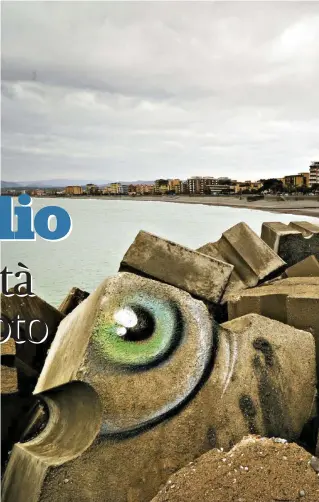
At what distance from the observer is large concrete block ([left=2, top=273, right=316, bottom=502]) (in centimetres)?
209

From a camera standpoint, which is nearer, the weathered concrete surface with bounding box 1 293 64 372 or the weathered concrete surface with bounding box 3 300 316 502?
the weathered concrete surface with bounding box 3 300 316 502

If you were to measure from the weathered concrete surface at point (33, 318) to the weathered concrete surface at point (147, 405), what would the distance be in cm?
94

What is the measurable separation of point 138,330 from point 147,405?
0.31 m

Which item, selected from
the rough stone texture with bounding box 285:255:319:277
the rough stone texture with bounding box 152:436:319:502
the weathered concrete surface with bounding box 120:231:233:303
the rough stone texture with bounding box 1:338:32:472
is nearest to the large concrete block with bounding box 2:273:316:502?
the rough stone texture with bounding box 152:436:319:502

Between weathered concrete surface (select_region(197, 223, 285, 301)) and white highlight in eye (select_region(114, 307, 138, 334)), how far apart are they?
186 cm

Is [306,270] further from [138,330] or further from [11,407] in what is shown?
[11,407]

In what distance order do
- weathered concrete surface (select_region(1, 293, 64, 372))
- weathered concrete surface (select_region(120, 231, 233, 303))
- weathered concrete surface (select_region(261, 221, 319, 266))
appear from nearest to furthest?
weathered concrete surface (select_region(120, 231, 233, 303)) < weathered concrete surface (select_region(1, 293, 64, 372)) < weathered concrete surface (select_region(261, 221, 319, 266))

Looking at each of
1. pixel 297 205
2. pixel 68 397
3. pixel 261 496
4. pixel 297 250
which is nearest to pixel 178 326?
pixel 68 397

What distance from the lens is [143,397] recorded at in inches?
83.8

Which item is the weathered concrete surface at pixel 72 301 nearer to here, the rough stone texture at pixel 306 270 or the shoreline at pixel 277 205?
the rough stone texture at pixel 306 270

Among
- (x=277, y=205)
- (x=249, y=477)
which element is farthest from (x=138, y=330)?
(x=277, y=205)

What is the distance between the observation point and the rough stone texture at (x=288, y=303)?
2.83 m

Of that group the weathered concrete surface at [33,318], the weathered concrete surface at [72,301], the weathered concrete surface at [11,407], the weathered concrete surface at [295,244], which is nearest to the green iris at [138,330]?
the weathered concrete surface at [11,407]

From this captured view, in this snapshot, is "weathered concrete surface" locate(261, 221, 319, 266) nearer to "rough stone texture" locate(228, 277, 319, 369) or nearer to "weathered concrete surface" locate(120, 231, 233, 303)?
"rough stone texture" locate(228, 277, 319, 369)
